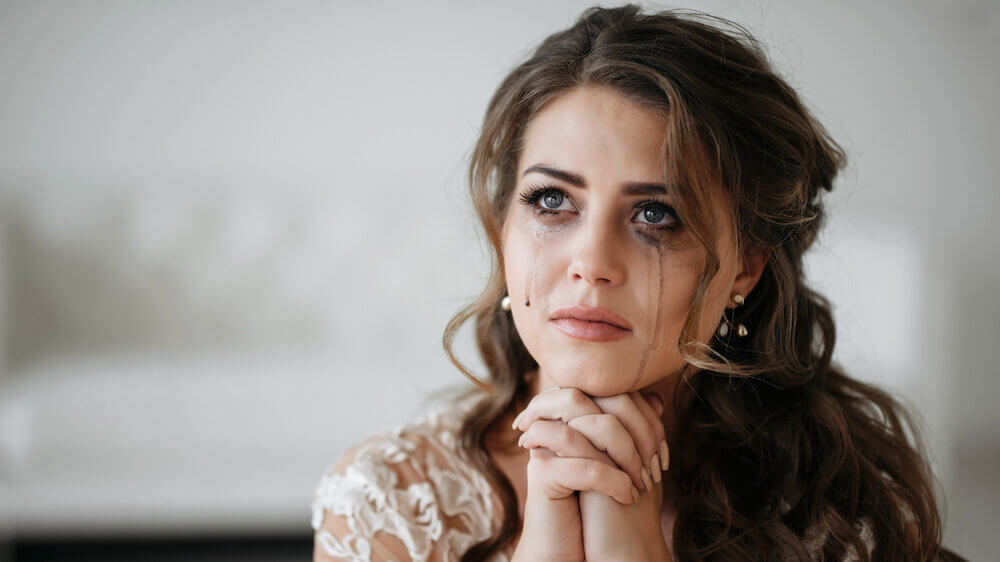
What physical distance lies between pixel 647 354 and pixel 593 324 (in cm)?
11

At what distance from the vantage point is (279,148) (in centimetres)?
449

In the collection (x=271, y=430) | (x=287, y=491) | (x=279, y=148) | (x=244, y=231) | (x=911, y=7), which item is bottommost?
(x=287, y=491)

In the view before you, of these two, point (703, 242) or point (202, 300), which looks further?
point (202, 300)

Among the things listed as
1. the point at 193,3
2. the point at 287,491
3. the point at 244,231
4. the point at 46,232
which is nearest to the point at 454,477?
the point at 287,491

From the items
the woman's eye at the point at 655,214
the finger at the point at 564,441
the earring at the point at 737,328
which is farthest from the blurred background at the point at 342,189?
the woman's eye at the point at 655,214

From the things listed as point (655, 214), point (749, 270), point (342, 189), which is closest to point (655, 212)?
point (655, 214)

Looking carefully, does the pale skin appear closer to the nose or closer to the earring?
the nose

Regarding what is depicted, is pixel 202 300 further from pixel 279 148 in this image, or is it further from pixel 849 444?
pixel 849 444

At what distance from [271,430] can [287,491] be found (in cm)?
27

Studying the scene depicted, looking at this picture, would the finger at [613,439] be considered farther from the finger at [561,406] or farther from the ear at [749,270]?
the ear at [749,270]

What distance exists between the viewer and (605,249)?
1279mm

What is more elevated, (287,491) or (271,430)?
(271,430)

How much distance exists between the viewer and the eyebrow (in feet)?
4.19

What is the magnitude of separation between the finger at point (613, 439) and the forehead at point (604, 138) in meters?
0.39
